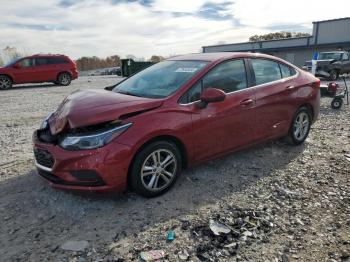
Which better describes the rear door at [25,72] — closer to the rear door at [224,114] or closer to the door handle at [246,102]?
the rear door at [224,114]

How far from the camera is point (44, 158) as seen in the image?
148 inches

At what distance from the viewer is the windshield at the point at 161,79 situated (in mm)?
4184

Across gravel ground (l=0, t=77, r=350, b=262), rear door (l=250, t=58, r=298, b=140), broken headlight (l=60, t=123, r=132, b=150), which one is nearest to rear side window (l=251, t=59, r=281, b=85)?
rear door (l=250, t=58, r=298, b=140)

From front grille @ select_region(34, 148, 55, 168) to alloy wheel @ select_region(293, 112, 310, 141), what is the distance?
12.8 ft

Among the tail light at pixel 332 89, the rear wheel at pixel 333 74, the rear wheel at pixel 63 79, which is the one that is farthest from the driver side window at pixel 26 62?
the rear wheel at pixel 333 74

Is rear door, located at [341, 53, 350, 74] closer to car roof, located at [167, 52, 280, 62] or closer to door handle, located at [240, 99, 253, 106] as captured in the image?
car roof, located at [167, 52, 280, 62]

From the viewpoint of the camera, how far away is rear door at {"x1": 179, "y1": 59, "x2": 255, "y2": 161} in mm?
4125

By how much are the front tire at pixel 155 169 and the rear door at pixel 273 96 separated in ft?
5.17

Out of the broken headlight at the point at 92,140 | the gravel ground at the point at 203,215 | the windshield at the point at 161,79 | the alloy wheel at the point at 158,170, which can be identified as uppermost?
the windshield at the point at 161,79

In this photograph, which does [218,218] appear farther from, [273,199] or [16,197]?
[16,197]

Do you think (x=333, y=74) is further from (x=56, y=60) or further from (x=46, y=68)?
(x=46, y=68)

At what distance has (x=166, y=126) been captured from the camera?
377 cm

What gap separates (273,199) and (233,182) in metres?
0.61

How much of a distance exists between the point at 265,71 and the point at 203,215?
2617mm
